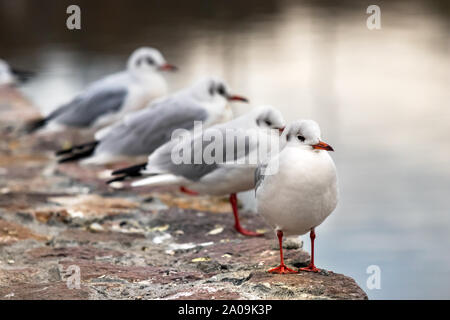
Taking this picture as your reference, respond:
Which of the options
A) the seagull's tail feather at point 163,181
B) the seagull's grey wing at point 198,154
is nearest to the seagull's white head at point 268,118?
the seagull's grey wing at point 198,154

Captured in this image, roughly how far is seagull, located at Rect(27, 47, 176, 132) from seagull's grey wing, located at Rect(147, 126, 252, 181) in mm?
1516

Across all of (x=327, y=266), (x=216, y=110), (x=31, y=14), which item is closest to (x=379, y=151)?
(x=216, y=110)

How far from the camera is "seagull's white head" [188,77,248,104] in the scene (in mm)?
4354

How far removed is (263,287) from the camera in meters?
2.55

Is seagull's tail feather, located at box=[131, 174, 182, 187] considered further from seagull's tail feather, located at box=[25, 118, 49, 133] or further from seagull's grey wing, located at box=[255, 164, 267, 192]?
seagull's tail feather, located at box=[25, 118, 49, 133]

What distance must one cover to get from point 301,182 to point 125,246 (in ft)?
3.41

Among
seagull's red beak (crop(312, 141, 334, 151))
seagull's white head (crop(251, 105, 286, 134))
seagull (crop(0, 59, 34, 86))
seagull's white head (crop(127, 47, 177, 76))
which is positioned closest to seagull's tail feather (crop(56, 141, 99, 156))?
seagull's white head (crop(127, 47, 177, 76))

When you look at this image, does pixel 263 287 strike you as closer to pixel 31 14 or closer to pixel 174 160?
pixel 174 160

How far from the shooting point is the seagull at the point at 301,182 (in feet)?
8.48

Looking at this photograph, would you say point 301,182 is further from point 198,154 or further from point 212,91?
point 212,91

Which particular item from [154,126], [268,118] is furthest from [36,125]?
[268,118]

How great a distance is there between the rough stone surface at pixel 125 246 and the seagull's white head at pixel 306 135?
18.0 inches

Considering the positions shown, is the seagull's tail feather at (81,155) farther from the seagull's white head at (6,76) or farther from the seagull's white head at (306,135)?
the seagull's white head at (6,76)

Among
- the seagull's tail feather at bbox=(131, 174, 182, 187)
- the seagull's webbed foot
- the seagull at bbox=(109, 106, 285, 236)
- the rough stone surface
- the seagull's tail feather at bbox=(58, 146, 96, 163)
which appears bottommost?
the rough stone surface
